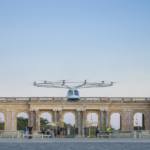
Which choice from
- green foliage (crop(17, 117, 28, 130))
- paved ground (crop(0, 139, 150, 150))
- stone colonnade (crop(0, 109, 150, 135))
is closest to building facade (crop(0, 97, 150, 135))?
stone colonnade (crop(0, 109, 150, 135))

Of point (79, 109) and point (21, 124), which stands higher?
point (79, 109)

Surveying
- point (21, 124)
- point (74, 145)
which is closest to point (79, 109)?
point (74, 145)

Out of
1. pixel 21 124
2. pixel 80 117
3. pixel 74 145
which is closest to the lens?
pixel 74 145

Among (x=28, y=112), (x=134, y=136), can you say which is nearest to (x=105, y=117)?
(x=28, y=112)

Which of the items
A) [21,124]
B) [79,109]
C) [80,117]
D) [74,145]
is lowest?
[74,145]

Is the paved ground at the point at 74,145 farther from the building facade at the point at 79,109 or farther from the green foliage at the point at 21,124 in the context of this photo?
the green foliage at the point at 21,124

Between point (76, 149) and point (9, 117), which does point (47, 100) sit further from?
point (76, 149)

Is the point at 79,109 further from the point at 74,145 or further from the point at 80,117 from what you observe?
the point at 74,145

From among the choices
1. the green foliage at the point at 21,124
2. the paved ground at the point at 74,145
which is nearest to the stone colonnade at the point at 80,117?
the paved ground at the point at 74,145

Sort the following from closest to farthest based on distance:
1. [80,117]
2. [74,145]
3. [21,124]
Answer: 1. [74,145]
2. [80,117]
3. [21,124]

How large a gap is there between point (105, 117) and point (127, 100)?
5.51 metres

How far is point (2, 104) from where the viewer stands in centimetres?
7731

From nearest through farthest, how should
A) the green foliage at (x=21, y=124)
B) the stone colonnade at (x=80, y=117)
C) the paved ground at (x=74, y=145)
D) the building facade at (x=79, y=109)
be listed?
the paved ground at (x=74, y=145), the stone colonnade at (x=80, y=117), the building facade at (x=79, y=109), the green foliage at (x=21, y=124)

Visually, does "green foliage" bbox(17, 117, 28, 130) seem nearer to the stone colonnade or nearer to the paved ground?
the stone colonnade
